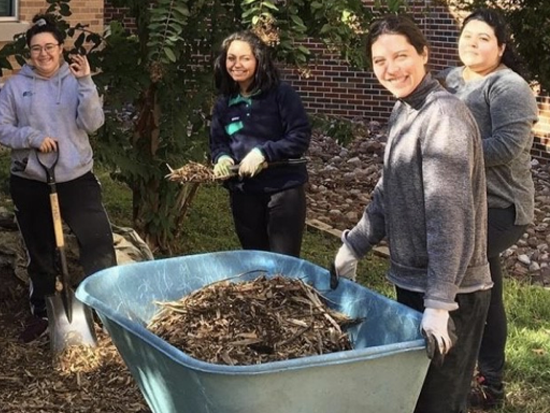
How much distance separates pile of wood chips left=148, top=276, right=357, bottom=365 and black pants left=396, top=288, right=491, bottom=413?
0.30 m

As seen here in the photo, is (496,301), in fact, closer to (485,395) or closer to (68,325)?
(485,395)

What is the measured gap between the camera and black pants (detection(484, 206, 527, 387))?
4.05 metres

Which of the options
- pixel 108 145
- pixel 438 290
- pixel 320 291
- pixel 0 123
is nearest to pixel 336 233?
pixel 108 145

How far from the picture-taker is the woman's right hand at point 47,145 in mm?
4863

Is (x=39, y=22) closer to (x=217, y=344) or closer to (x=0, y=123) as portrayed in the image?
(x=0, y=123)

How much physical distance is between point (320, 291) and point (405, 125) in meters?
0.77

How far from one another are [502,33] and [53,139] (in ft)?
7.55

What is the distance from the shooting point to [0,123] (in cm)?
497

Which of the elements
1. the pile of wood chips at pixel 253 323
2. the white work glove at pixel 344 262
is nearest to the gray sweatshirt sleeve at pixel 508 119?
the white work glove at pixel 344 262

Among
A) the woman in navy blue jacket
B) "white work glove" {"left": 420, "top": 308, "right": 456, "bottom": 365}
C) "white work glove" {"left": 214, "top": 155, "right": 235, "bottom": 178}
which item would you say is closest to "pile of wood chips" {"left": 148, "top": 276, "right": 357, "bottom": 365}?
"white work glove" {"left": 420, "top": 308, "right": 456, "bottom": 365}

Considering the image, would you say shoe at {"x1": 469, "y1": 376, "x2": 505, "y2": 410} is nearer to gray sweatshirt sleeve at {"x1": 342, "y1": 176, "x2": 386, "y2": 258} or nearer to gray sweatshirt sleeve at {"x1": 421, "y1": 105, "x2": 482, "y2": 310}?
gray sweatshirt sleeve at {"x1": 342, "y1": 176, "x2": 386, "y2": 258}

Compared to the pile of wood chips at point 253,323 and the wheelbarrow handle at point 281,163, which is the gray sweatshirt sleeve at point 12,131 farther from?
the pile of wood chips at point 253,323

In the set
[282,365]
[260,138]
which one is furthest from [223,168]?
[282,365]

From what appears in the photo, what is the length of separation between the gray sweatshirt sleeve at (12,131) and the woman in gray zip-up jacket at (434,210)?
2.16 metres
